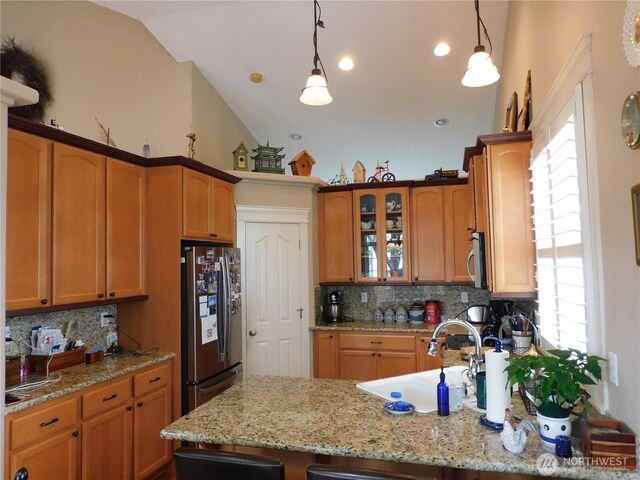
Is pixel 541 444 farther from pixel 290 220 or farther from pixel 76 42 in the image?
pixel 76 42

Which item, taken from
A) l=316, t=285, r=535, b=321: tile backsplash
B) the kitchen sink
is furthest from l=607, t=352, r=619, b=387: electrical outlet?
l=316, t=285, r=535, b=321: tile backsplash

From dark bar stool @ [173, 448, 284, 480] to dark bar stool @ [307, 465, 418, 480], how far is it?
13 cm

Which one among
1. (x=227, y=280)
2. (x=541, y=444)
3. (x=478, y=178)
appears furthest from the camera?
(x=227, y=280)

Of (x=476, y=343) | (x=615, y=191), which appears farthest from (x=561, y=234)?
(x=476, y=343)

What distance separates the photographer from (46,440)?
224 cm

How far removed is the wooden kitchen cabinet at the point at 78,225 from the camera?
2.66 metres

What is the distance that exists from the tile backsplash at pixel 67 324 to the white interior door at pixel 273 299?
1.34 metres

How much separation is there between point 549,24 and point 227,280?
295 centimetres

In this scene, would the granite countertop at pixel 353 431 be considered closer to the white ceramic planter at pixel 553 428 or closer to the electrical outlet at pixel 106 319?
the white ceramic planter at pixel 553 428

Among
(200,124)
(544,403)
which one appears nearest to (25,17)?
(200,124)

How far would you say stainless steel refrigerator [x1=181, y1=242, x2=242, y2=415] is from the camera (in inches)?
131

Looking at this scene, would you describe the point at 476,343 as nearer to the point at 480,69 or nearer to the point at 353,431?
the point at 353,431

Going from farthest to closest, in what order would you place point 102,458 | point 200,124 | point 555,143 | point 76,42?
point 200,124 < point 76,42 < point 102,458 < point 555,143

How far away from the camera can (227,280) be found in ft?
12.1
